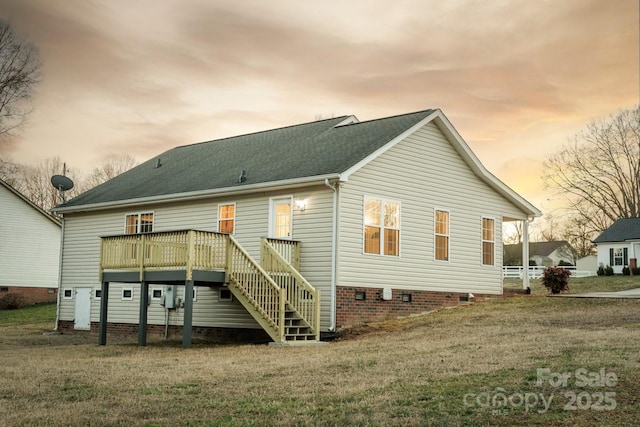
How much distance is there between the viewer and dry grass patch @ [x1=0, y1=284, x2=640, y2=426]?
30.4 ft

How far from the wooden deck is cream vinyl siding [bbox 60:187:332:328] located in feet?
2.18

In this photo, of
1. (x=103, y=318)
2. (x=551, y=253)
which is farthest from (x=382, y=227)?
(x=551, y=253)

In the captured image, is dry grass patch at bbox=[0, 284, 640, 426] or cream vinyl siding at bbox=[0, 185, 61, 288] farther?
cream vinyl siding at bbox=[0, 185, 61, 288]

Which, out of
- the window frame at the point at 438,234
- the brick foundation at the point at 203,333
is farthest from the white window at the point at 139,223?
the window frame at the point at 438,234

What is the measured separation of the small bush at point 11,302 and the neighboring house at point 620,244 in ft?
121

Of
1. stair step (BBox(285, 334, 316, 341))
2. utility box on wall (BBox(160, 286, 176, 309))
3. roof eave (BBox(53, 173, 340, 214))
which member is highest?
roof eave (BBox(53, 173, 340, 214))

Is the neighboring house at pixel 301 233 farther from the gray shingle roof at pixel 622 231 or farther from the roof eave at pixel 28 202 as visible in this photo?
the gray shingle roof at pixel 622 231

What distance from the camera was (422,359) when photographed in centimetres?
1335

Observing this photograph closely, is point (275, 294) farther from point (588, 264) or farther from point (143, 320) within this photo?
point (588, 264)

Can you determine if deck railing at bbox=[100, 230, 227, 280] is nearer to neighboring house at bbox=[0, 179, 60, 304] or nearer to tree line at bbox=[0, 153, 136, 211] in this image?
neighboring house at bbox=[0, 179, 60, 304]

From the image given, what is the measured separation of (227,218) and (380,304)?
5.32m

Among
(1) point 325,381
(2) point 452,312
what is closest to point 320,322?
(2) point 452,312

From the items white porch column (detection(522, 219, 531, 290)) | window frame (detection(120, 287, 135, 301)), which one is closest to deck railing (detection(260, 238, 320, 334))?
window frame (detection(120, 287, 135, 301))

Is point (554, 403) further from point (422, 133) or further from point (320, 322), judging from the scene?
point (422, 133)
